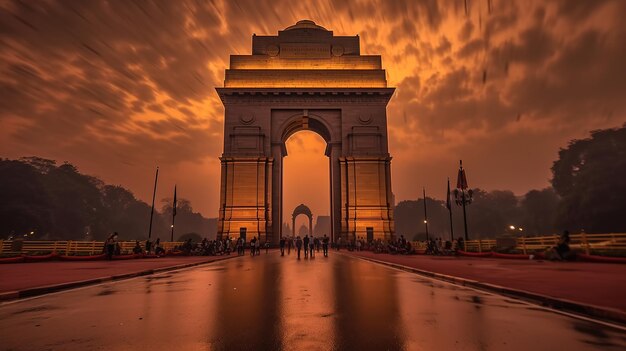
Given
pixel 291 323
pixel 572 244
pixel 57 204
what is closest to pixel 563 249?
pixel 572 244

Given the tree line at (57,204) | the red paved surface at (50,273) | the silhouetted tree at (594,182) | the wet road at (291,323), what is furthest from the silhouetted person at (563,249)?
the tree line at (57,204)

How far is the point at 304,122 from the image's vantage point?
5006cm

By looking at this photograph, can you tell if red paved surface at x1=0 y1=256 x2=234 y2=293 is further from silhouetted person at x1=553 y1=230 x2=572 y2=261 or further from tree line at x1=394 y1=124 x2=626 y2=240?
tree line at x1=394 y1=124 x2=626 y2=240

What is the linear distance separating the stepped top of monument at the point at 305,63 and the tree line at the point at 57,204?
35290 millimetres

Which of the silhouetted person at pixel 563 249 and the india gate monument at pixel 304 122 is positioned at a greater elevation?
the india gate monument at pixel 304 122

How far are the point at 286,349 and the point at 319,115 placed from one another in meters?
44.4

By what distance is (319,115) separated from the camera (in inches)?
1870

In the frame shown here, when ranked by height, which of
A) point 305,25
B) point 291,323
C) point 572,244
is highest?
point 305,25

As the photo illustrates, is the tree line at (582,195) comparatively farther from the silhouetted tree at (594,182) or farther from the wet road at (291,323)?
the wet road at (291,323)

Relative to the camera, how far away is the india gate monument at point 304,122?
144ft

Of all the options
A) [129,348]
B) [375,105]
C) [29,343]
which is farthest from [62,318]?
[375,105]

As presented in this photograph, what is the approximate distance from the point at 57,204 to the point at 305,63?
4993 centimetres

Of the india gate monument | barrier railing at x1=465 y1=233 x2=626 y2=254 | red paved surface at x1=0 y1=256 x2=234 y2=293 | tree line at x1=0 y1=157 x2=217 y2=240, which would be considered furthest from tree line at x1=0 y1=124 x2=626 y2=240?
red paved surface at x1=0 y1=256 x2=234 y2=293

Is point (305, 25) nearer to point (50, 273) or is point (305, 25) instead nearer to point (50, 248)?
point (50, 248)
